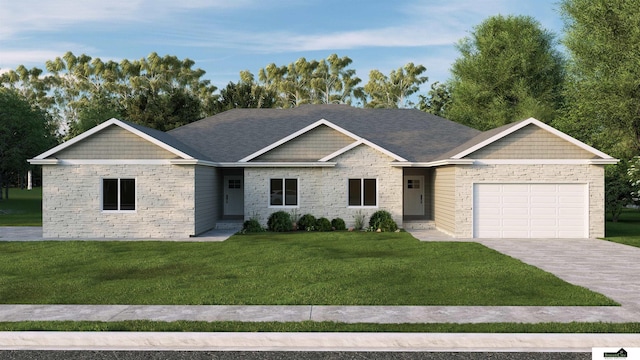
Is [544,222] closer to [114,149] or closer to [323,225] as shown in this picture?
[323,225]

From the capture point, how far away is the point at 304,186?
2225cm

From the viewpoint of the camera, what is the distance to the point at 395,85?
7619 centimetres

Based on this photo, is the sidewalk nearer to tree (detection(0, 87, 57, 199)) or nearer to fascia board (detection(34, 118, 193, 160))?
fascia board (detection(34, 118, 193, 160))

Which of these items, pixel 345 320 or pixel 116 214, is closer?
pixel 345 320

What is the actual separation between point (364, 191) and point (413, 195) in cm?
424

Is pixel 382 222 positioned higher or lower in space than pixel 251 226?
higher

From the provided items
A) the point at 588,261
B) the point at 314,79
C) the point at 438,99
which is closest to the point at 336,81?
the point at 314,79

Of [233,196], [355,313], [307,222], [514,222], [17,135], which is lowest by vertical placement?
[355,313]

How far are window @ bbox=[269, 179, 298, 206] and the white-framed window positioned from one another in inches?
100

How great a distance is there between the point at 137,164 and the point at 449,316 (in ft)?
50.2

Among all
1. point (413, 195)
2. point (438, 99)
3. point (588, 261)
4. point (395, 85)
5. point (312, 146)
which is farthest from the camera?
point (395, 85)

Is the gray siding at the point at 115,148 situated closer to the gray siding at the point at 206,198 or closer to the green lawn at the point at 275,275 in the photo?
the gray siding at the point at 206,198

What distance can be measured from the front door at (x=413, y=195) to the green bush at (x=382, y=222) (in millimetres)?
3831

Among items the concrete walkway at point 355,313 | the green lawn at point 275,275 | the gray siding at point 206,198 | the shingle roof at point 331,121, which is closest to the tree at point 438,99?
the shingle roof at point 331,121
